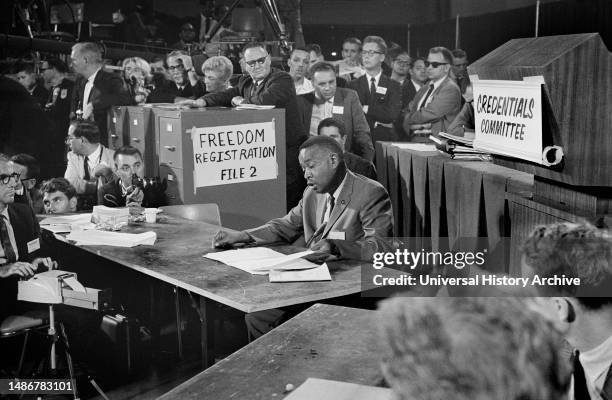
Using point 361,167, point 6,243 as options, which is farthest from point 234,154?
point 6,243

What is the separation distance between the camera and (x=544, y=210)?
79.9 inches

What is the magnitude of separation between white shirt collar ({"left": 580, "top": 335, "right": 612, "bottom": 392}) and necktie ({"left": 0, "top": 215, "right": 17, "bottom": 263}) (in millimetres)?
2724

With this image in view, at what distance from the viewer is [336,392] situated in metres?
1.52

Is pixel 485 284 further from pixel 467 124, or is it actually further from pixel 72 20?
pixel 72 20

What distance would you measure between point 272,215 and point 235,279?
224 centimetres

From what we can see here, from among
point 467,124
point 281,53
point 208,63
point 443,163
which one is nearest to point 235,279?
point 443,163

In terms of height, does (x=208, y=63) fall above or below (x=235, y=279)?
above

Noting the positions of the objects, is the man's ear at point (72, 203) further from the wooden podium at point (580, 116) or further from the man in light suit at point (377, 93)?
the wooden podium at point (580, 116)

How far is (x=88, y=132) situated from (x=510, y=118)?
3.52m

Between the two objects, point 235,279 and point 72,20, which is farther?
point 72,20

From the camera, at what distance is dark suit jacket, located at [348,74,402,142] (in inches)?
237

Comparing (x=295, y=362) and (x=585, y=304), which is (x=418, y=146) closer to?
(x=295, y=362)

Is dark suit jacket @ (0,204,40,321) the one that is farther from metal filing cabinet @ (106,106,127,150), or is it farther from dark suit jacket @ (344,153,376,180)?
dark suit jacket @ (344,153,376,180)

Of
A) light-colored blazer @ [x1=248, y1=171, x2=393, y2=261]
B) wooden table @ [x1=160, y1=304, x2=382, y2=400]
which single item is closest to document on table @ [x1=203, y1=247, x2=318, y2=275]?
light-colored blazer @ [x1=248, y1=171, x2=393, y2=261]
